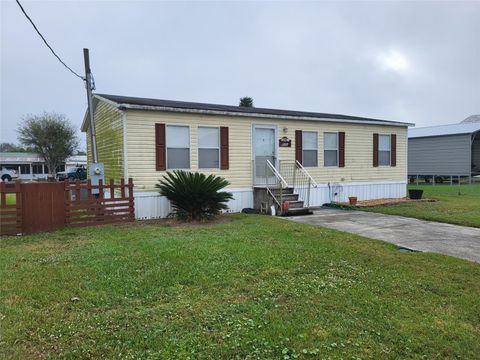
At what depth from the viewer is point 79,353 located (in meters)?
2.74

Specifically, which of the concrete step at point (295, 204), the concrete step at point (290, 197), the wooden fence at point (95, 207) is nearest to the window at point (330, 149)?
the concrete step at point (290, 197)

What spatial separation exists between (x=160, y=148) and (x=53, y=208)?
126 inches

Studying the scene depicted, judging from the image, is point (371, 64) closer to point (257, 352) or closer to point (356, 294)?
point (356, 294)

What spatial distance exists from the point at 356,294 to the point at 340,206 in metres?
8.72

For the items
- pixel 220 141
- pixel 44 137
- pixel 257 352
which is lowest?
pixel 257 352

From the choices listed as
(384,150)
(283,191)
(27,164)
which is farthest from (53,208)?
(27,164)

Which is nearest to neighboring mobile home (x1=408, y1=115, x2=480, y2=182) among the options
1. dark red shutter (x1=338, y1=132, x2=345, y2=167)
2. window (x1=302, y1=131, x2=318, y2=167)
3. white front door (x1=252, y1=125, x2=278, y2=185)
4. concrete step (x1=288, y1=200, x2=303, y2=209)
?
dark red shutter (x1=338, y1=132, x2=345, y2=167)

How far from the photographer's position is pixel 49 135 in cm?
3697

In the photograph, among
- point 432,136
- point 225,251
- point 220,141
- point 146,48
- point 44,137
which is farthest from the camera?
point 44,137

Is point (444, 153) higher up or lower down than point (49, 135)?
lower down

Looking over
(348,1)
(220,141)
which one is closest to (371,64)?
(348,1)

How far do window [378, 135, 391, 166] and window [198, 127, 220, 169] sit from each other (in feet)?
22.7

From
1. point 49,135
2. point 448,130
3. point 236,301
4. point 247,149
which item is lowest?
point 236,301

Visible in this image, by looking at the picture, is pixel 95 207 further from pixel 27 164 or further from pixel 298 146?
pixel 27 164
